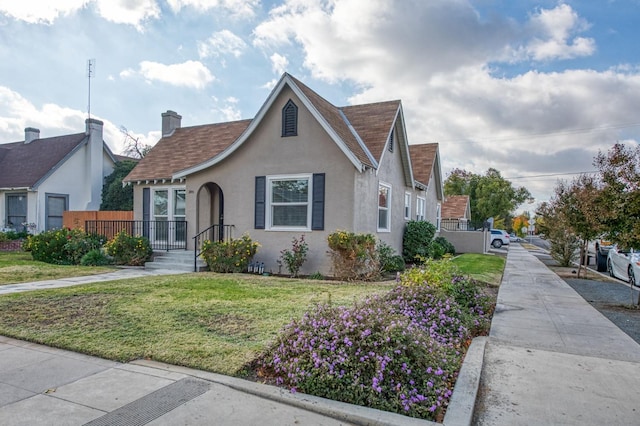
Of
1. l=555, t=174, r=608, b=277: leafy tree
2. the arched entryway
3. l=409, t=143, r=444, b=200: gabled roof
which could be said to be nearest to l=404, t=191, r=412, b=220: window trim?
l=409, t=143, r=444, b=200: gabled roof

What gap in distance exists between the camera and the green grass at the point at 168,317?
14.8 feet

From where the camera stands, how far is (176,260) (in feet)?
43.3

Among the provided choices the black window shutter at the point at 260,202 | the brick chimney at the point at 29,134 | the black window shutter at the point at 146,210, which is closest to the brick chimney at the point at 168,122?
the black window shutter at the point at 146,210

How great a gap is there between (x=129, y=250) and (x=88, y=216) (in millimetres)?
6520

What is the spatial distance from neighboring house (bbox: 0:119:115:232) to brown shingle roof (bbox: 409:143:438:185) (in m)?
17.9

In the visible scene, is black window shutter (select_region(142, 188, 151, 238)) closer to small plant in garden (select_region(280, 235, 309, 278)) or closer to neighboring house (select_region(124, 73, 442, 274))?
neighboring house (select_region(124, 73, 442, 274))

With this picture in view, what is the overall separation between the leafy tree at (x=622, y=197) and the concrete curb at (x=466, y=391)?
219 inches

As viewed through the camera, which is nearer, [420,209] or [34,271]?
[34,271]

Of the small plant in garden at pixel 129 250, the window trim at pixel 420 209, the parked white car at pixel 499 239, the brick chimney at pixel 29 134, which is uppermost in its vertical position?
the brick chimney at pixel 29 134

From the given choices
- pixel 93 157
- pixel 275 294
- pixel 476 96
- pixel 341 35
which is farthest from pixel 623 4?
pixel 93 157

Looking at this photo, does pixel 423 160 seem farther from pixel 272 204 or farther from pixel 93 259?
pixel 93 259

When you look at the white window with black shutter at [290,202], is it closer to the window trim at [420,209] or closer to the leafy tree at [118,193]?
Result: the window trim at [420,209]

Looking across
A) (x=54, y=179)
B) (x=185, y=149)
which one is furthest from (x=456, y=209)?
(x=54, y=179)

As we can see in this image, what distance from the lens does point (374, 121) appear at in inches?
546
